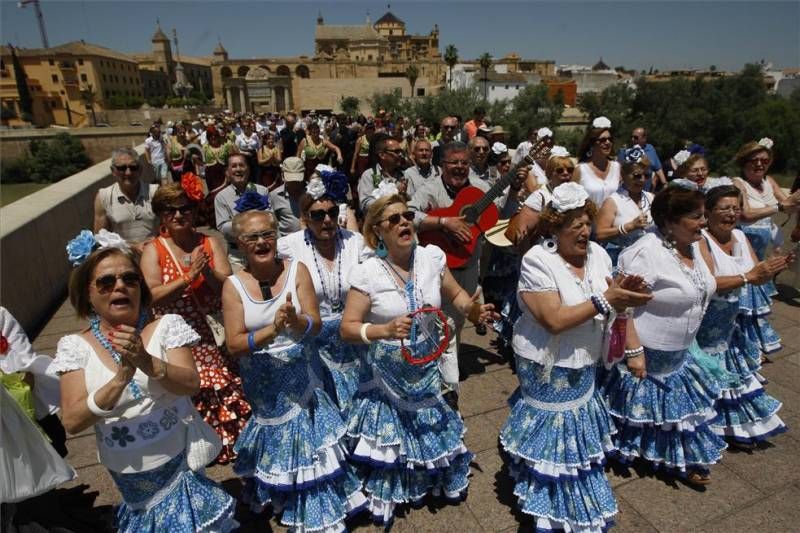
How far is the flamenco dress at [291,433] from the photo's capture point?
2.69 m

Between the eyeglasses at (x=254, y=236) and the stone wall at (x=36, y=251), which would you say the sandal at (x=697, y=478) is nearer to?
the eyeglasses at (x=254, y=236)

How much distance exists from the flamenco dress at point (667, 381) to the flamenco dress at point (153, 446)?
2.69 m

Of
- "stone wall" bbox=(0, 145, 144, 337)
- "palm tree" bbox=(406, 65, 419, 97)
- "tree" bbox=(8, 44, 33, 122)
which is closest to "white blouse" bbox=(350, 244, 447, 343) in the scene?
"stone wall" bbox=(0, 145, 144, 337)

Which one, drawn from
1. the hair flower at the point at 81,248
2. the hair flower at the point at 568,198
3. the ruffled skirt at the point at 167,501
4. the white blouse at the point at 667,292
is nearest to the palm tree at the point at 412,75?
the white blouse at the point at 667,292

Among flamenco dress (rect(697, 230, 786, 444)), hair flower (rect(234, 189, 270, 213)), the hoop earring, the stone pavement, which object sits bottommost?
the stone pavement

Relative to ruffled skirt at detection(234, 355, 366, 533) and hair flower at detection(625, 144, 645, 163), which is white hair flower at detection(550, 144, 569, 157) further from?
ruffled skirt at detection(234, 355, 366, 533)

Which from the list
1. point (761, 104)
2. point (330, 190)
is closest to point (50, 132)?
point (330, 190)

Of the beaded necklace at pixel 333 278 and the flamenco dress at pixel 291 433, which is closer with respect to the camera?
the flamenco dress at pixel 291 433

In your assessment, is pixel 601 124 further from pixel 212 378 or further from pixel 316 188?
pixel 212 378

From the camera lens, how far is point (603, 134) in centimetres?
486

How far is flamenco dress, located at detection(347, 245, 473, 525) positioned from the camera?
2.79m

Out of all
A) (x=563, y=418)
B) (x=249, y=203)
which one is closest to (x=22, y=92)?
(x=249, y=203)

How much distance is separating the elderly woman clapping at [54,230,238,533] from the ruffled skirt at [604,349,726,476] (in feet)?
8.89

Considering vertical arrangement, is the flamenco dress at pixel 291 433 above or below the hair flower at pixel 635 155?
below
